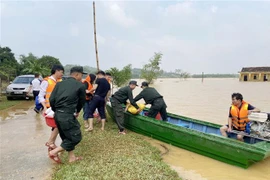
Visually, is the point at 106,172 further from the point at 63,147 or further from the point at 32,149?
the point at 32,149

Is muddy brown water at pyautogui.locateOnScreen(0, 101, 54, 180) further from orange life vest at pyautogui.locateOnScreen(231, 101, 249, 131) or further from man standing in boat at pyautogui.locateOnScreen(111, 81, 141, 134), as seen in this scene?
orange life vest at pyautogui.locateOnScreen(231, 101, 249, 131)

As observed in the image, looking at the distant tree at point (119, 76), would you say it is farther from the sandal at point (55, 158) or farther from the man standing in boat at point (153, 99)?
the sandal at point (55, 158)

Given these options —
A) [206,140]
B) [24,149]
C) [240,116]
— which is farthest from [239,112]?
[24,149]

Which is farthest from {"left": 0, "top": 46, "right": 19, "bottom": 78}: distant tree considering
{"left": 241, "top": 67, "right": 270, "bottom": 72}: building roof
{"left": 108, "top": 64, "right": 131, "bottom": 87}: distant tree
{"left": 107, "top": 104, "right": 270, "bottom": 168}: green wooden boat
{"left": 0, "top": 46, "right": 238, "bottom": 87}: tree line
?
{"left": 241, "top": 67, "right": 270, "bottom": 72}: building roof

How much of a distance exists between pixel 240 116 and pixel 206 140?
3.39 ft

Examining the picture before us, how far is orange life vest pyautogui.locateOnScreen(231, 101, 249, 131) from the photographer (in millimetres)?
4980

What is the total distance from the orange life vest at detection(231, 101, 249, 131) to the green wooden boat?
0.21m

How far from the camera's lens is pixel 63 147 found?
3844 millimetres

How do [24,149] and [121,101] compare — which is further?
[121,101]

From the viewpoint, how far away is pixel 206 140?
468 cm

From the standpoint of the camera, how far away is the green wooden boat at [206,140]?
4.09m

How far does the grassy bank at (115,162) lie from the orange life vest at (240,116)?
1932mm

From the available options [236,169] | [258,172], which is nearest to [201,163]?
[236,169]

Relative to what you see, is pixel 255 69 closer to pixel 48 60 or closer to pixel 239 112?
pixel 48 60
